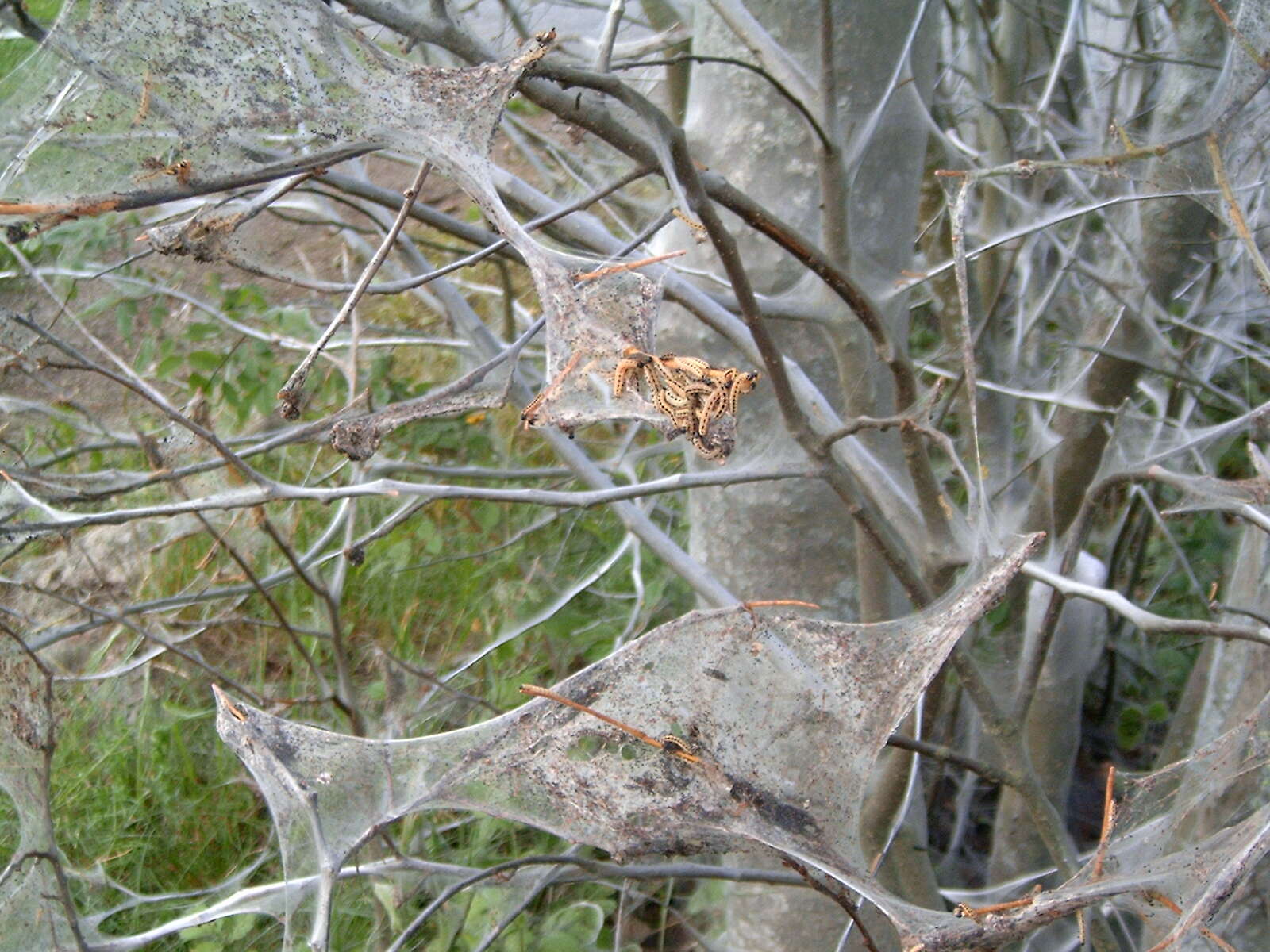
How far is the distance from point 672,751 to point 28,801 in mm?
1069

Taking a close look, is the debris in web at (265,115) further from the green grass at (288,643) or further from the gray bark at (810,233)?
the green grass at (288,643)

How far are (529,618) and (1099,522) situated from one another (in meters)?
1.82

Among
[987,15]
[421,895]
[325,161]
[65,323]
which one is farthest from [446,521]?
[325,161]

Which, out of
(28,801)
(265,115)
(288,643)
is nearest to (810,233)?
(265,115)

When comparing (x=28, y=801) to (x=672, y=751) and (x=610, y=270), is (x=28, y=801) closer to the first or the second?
(x=672, y=751)

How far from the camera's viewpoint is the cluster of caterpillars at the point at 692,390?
0.92 meters

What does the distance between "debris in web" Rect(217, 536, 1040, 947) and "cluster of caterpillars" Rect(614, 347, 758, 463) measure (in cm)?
55

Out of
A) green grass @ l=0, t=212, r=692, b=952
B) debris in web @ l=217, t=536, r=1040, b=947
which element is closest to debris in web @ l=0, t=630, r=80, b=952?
debris in web @ l=217, t=536, r=1040, b=947

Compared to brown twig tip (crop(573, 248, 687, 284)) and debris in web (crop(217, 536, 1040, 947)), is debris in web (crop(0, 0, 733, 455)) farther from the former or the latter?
debris in web (crop(217, 536, 1040, 947))

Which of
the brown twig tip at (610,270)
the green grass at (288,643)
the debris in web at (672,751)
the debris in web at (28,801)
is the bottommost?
the green grass at (288,643)

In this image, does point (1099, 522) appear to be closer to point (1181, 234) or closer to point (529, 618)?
point (1181, 234)

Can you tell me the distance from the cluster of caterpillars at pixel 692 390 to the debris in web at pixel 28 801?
1.16m

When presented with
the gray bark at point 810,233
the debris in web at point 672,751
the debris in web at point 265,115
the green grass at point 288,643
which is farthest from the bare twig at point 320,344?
the green grass at point 288,643

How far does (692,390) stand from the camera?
0.94 m
